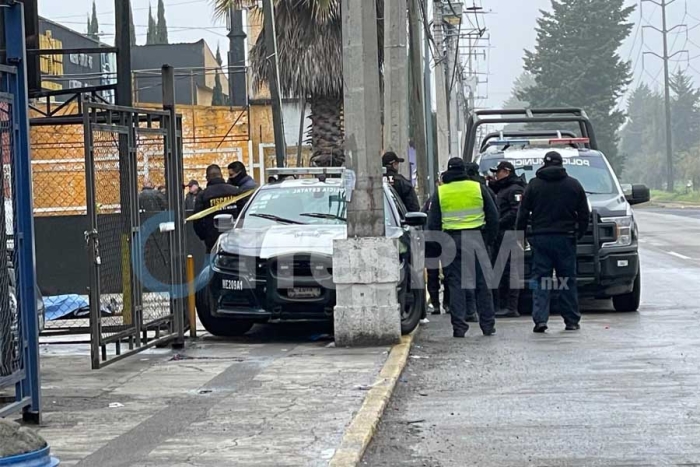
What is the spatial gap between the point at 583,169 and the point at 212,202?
500cm

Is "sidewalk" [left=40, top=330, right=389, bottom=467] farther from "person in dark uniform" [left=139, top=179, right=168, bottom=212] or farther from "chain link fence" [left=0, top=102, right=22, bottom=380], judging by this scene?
"person in dark uniform" [left=139, top=179, right=168, bottom=212]

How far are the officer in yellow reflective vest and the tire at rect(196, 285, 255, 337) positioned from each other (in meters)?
2.24

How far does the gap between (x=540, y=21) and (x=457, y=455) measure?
300ft

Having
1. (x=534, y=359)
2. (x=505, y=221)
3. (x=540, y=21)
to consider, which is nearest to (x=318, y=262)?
(x=534, y=359)

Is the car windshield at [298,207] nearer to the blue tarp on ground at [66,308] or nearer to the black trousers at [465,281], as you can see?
the black trousers at [465,281]

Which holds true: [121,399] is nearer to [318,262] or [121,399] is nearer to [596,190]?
[318,262]

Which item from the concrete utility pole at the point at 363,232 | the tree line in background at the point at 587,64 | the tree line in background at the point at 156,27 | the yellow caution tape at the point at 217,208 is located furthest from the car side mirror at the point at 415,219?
the tree line in background at the point at 587,64

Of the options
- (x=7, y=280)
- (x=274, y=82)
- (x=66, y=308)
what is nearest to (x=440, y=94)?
(x=274, y=82)

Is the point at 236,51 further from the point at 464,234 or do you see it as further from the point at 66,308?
the point at 464,234

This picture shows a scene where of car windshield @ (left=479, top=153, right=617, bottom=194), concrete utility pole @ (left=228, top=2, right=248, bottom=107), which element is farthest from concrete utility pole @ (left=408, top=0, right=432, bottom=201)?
concrete utility pole @ (left=228, top=2, right=248, bottom=107)

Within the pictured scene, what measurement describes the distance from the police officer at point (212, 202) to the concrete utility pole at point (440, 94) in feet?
62.9

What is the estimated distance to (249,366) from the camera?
1120 cm

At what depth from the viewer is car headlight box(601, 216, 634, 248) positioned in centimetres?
1550

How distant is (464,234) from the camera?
13617 millimetres
